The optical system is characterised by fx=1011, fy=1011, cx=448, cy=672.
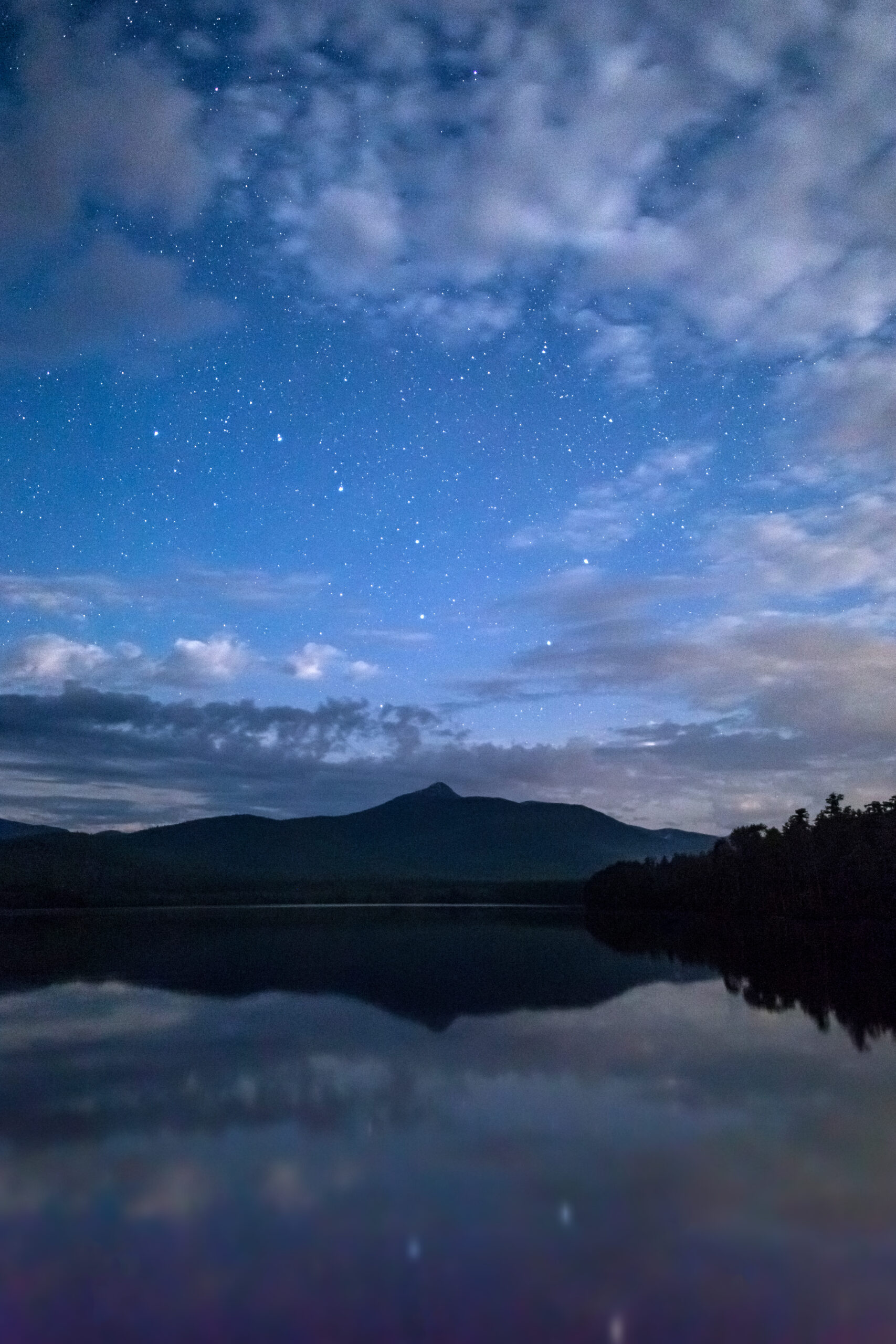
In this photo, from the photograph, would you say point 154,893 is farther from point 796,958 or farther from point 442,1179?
point 442,1179

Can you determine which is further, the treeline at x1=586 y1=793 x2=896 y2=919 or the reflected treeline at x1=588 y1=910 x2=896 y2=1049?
the treeline at x1=586 y1=793 x2=896 y2=919

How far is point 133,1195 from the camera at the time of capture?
12516mm

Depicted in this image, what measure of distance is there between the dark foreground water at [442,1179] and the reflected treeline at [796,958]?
11.5 feet

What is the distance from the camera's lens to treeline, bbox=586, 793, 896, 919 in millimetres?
63406

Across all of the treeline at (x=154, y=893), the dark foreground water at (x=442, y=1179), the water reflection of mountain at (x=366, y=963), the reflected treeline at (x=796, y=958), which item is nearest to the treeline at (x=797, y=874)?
the reflected treeline at (x=796, y=958)

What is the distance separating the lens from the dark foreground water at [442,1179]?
946 centimetres

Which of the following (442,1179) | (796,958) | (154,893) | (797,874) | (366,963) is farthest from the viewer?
(154,893)

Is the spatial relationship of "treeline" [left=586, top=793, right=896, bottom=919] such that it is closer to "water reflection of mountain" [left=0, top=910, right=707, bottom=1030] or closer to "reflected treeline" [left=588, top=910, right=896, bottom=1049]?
"reflected treeline" [left=588, top=910, right=896, bottom=1049]

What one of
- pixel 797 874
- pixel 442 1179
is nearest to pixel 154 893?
pixel 797 874

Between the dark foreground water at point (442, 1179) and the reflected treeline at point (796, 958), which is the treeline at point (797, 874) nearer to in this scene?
the reflected treeline at point (796, 958)

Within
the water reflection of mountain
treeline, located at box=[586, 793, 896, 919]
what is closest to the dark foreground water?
the water reflection of mountain

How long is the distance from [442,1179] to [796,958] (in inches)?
1577

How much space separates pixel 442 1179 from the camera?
43.3ft

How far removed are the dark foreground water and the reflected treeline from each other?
3.52 m
